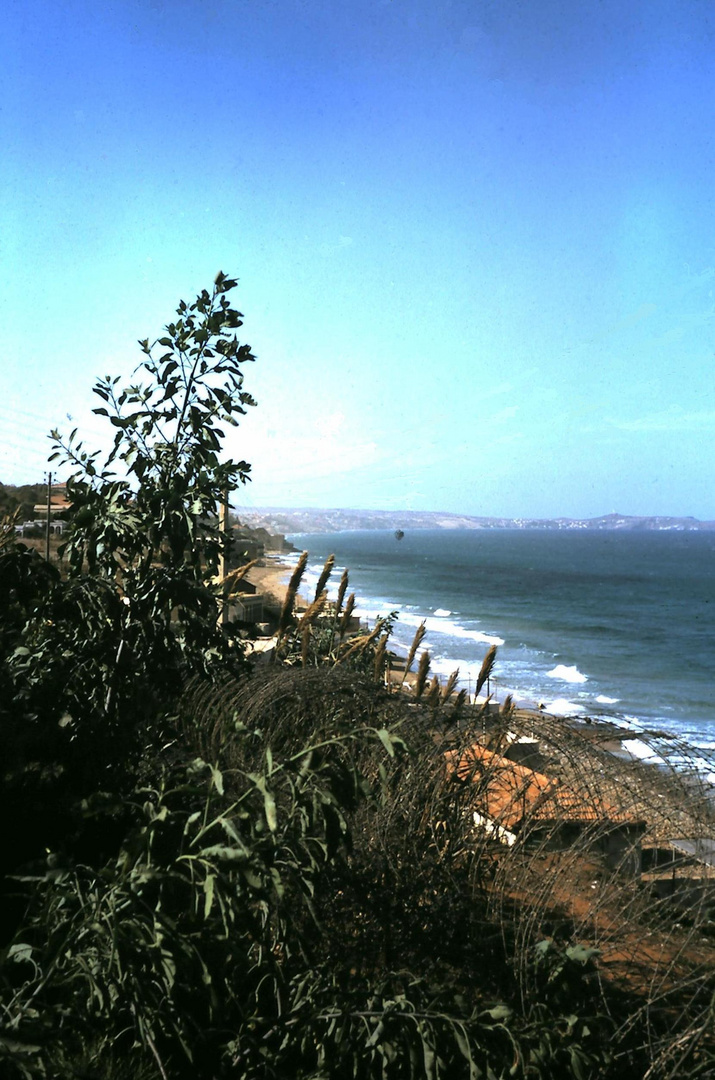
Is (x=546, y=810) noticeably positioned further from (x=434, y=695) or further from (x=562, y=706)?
(x=562, y=706)

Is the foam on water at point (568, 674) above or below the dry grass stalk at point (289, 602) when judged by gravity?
below

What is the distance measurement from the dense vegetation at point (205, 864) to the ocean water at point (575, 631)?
164 centimetres

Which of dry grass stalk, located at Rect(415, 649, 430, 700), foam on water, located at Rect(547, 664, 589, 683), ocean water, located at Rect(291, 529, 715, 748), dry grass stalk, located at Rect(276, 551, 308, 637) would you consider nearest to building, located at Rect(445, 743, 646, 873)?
ocean water, located at Rect(291, 529, 715, 748)

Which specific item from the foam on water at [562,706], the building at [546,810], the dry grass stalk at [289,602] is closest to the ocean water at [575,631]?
the foam on water at [562,706]

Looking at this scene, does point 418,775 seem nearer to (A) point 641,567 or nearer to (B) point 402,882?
(B) point 402,882

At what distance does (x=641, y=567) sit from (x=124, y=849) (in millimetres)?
116114

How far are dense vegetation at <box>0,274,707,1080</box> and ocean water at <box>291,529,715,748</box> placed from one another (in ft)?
5.38

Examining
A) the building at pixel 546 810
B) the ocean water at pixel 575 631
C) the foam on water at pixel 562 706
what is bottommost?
the ocean water at pixel 575 631

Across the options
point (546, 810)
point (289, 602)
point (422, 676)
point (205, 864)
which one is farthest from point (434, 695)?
point (205, 864)

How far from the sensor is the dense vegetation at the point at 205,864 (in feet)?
6.31

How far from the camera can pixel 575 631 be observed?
51.0 meters

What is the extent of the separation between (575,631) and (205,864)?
5089cm

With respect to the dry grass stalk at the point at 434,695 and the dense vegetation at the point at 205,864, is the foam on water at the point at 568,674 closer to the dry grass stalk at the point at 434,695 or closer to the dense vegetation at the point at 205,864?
the dry grass stalk at the point at 434,695

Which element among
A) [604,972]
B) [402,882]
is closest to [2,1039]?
[402,882]
